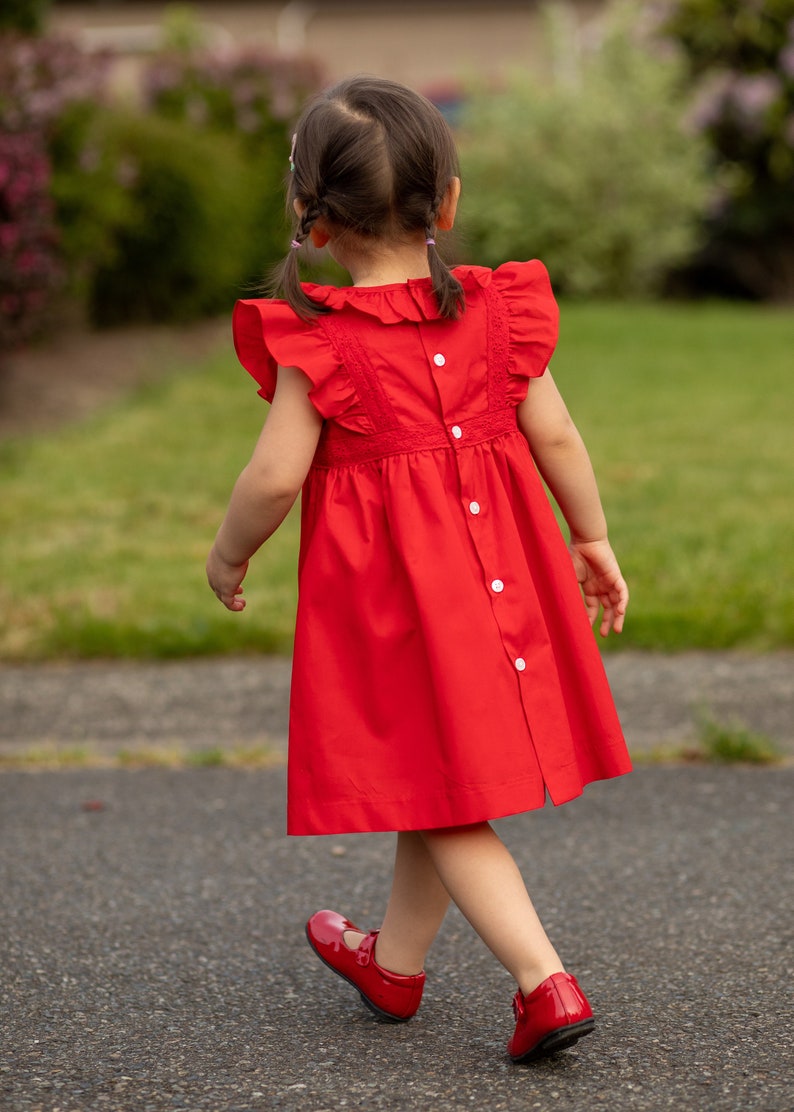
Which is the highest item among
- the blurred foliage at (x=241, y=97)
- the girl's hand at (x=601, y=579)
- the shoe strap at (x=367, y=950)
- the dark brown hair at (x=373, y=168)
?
the dark brown hair at (x=373, y=168)

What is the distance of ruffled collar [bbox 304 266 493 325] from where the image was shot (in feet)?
7.57

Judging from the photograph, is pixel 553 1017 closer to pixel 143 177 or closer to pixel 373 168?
pixel 373 168

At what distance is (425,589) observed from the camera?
2.24m

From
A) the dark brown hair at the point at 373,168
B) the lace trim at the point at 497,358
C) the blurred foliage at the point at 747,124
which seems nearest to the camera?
the dark brown hair at the point at 373,168

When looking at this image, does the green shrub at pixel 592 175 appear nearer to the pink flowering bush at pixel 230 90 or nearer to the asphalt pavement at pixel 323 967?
the pink flowering bush at pixel 230 90

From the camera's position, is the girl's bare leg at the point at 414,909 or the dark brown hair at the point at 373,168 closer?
the dark brown hair at the point at 373,168

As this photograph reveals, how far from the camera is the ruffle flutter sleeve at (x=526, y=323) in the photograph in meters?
2.39

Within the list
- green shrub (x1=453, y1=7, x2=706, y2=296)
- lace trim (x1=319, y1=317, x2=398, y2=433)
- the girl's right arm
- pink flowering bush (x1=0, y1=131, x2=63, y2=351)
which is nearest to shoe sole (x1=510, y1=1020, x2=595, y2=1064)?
the girl's right arm

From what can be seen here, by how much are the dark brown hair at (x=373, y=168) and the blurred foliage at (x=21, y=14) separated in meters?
8.46

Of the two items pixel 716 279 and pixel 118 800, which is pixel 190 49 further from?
pixel 118 800

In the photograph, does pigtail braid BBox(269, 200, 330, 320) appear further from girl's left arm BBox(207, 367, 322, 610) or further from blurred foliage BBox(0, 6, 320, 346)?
blurred foliage BBox(0, 6, 320, 346)

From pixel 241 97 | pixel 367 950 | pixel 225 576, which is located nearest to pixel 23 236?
pixel 241 97

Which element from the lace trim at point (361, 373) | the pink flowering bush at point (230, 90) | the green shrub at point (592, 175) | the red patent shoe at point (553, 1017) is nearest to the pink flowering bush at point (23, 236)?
the pink flowering bush at point (230, 90)

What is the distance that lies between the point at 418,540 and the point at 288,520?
4179 mm
